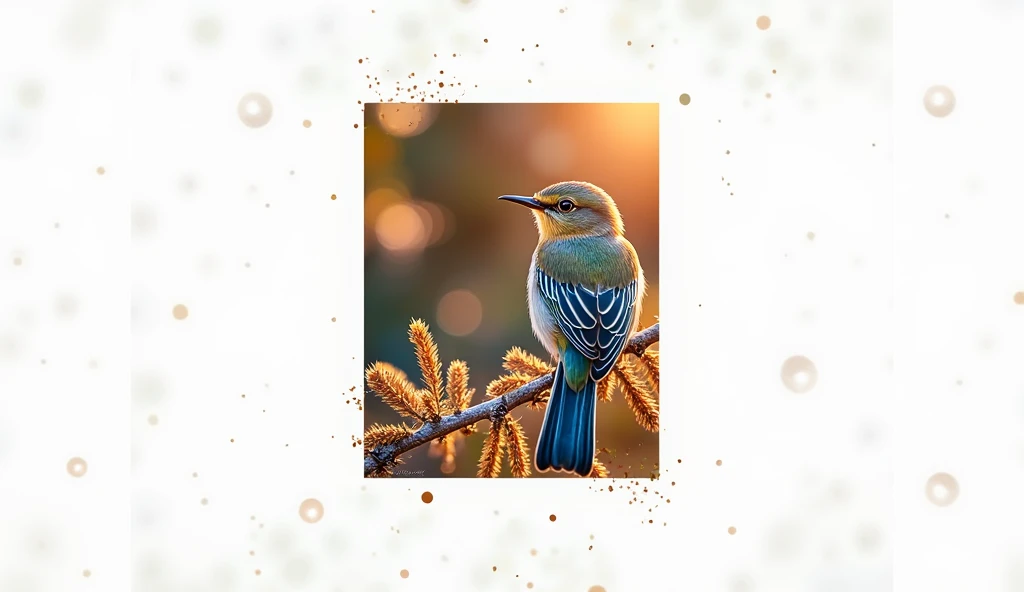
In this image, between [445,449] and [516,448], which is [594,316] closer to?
[516,448]

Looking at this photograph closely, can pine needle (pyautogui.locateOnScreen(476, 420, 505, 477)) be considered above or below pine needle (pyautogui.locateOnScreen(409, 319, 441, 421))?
below

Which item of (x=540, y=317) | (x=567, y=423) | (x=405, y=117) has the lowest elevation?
(x=567, y=423)
